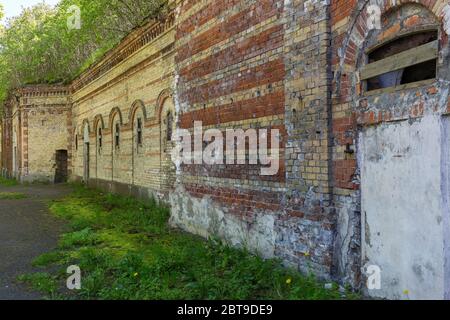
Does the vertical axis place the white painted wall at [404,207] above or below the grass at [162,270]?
above

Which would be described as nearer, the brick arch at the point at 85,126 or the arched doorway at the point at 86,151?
the brick arch at the point at 85,126

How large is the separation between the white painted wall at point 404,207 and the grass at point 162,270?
67cm

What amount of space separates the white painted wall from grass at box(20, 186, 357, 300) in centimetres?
67

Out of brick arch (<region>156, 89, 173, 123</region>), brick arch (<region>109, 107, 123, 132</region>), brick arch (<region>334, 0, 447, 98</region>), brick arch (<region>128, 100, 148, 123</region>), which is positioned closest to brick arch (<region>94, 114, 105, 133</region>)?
brick arch (<region>109, 107, 123, 132</region>)

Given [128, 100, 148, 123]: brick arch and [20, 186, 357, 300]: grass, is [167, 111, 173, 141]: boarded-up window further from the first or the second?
[20, 186, 357, 300]: grass

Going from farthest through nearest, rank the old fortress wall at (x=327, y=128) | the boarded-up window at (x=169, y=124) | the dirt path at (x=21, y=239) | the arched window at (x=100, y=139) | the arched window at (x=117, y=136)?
1. the arched window at (x=100, y=139)
2. the arched window at (x=117, y=136)
3. the boarded-up window at (x=169, y=124)
4. the dirt path at (x=21, y=239)
5. the old fortress wall at (x=327, y=128)

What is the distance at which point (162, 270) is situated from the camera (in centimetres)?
653

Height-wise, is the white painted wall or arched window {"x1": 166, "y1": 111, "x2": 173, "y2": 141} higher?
arched window {"x1": 166, "y1": 111, "x2": 173, "y2": 141}

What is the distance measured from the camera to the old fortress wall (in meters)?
4.34

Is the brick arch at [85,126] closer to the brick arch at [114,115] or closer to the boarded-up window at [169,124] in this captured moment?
the brick arch at [114,115]

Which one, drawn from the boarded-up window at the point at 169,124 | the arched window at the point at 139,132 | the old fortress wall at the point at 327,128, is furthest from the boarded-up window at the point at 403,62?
the arched window at the point at 139,132

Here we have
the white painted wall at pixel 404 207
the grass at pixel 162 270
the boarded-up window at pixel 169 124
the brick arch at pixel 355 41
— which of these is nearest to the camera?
the white painted wall at pixel 404 207

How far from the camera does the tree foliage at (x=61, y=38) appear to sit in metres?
20.5

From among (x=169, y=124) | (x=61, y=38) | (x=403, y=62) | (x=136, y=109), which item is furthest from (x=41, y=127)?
(x=403, y=62)
